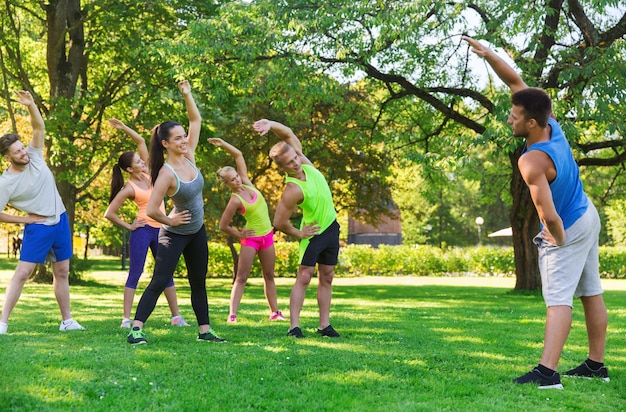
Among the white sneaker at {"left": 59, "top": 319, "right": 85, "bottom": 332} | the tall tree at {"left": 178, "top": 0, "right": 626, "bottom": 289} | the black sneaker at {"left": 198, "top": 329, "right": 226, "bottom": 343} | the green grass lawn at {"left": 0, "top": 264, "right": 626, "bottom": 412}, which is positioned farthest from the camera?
the tall tree at {"left": 178, "top": 0, "right": 626, "bottom": 289}

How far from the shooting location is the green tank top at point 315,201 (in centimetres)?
689

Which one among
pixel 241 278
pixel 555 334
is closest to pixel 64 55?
pixel 241 278

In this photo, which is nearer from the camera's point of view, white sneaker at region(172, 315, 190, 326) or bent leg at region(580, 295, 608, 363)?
bent leg at region(580, 295, 608, 363)

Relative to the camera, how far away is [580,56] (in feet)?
45.9

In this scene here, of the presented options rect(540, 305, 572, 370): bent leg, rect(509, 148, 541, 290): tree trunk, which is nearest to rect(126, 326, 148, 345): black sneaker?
rect(540, 305, 572, 370): bent leg

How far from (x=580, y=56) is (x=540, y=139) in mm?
10103

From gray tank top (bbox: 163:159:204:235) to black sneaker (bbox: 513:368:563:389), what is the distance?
3.07m

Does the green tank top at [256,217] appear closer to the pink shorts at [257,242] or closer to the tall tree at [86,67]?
the pink shorts at [257,242]

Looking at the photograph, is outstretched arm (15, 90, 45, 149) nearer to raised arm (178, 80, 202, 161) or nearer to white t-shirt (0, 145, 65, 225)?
white t-shirt (0, 145, 65, 225)

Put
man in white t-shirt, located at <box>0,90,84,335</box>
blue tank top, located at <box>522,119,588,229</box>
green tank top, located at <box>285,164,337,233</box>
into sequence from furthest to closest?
man in white t-shirt, located at <box>0,90,84,335</box>
green tank top, located at <box>285,164,337,233</box>
blue tank top, located at <box>522,119,588,229</box>

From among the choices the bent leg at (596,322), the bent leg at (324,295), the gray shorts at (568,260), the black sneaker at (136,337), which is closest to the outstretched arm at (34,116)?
the black sneaker at (136,337)

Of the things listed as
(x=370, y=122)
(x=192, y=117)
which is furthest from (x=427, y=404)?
(x=370, y=122)

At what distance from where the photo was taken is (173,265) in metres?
6.31

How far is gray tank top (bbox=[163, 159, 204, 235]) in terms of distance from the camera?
615 cm
